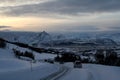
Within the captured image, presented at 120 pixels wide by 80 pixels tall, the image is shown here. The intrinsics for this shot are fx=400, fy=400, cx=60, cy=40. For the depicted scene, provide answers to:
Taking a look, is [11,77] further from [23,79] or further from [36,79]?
[36,79]

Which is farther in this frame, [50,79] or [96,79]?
[96,79]

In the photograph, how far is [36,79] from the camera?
3253 centimetres

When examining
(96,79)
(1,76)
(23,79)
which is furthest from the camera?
(96,79)

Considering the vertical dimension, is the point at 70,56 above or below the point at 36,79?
below

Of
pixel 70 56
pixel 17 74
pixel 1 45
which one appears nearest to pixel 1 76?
pixel 17 74

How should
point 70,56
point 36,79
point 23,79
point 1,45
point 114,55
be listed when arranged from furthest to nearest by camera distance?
point 70,56 → point 114,55 → point 1,45 → point 36,79 → point 23,79

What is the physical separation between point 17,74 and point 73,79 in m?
7.64

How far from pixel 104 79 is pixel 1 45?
81.2 metres

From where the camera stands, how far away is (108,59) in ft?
461

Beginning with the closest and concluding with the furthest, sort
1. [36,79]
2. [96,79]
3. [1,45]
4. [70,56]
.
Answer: [36,79] < [96,79] < [1,45] < [70,56]

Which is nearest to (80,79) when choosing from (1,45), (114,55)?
(1,45)

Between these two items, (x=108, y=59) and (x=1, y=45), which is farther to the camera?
(x=108, y=59)

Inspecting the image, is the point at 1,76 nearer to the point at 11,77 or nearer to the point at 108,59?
the point at 11,77

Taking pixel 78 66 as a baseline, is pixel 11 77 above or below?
above
